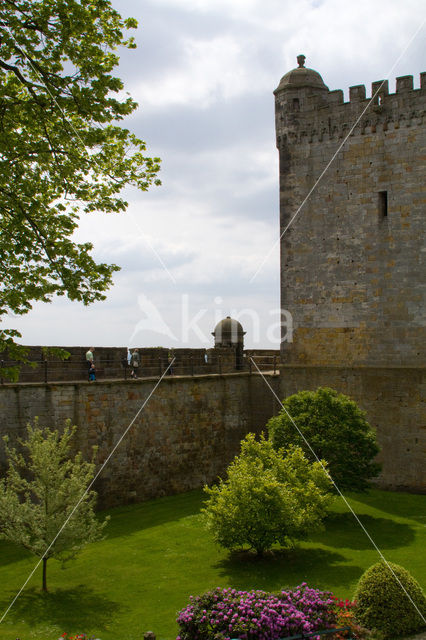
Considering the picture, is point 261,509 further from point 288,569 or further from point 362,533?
point 362,533

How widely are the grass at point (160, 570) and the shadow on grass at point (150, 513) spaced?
29 millimetres

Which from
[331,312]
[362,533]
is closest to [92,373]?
[362,533]

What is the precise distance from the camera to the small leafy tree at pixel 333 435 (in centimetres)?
1923

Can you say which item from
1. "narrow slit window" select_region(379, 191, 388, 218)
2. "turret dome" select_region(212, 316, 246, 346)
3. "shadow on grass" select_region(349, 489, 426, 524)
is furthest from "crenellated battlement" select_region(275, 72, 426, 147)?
"shadow on grass" select_region(349, 489, 426, 524)

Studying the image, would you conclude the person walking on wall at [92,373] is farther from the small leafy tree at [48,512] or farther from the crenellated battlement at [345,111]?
the crenellated battlement at [345,111]

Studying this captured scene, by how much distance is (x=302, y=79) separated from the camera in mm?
25125

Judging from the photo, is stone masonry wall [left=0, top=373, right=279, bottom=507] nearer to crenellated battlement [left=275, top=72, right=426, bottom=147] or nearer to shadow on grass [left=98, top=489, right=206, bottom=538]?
shadow on grass [left=98, top=489, right=206, bottom=538]

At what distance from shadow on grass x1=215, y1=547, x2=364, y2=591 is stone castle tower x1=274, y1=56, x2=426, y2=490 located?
7.69 m

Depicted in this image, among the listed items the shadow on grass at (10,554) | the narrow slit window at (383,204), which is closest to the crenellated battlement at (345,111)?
the narrow slit window at (383,204)

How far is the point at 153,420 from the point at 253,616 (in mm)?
11185

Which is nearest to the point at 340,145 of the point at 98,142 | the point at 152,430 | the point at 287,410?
the point at 287,410

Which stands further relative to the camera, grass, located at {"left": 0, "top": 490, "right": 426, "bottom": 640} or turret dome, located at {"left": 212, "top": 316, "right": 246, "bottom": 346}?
turret dome, located at {"left": 212, "top": 316, "right": 246, "bottom": 346}

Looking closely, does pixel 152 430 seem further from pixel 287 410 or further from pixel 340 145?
pixel 340 145

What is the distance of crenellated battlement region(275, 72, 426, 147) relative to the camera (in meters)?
22.9
